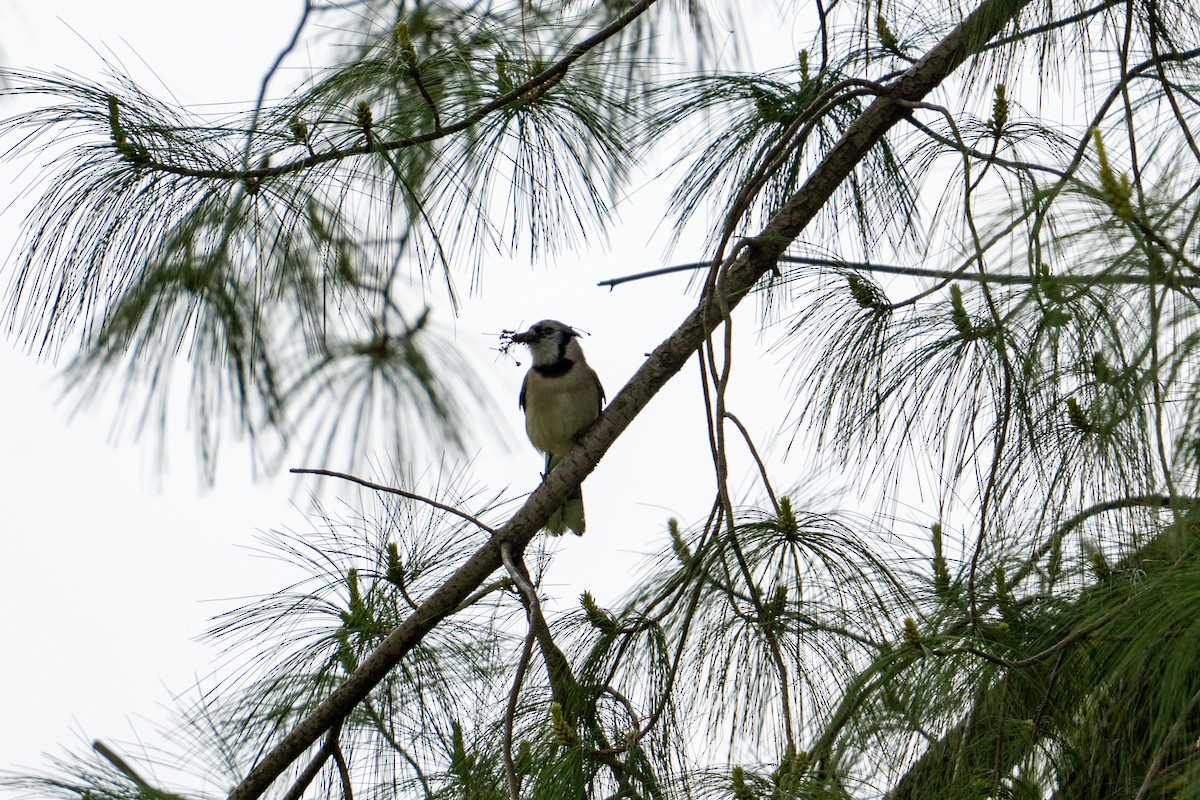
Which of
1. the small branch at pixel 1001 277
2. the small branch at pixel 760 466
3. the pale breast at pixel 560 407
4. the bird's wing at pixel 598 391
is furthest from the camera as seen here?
the bird's wing at pixel 598 391

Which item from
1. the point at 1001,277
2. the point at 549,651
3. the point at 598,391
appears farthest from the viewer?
the point at 598,391

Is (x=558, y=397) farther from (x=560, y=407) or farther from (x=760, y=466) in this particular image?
(x=760, y=466)

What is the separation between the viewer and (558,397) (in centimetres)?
430

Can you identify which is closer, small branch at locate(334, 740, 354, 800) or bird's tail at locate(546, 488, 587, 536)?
small branch at locate(334, 740, 354, 800)

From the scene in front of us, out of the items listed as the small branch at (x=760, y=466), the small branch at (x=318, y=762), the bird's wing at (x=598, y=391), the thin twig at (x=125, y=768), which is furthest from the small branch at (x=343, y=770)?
the bird's wing at (x=598, y=391)

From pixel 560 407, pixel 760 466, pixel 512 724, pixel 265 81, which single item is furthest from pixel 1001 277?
pixel 560 407

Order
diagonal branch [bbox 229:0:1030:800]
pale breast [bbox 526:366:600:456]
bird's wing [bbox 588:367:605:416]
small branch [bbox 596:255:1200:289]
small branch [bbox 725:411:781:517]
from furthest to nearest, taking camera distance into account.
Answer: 1. bird's wing [bbox 588:367:605:416]
2. pale breast [bbox 526:366:600:456]
3. diagonal branch [bbox 229:0:1030:800]
4. small branch [bbox 725:411:781:517]
5. small branch [bbox 596:255:1200:289]

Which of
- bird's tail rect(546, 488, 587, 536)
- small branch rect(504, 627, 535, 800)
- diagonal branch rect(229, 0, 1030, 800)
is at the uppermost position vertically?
bird's tail rect(546, 488, 587, 536)

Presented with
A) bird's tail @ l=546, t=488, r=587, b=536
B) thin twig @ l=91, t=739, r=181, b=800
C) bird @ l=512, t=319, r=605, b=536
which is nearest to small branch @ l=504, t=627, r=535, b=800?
thin twig @ l=91, t=739, r=181, b=800

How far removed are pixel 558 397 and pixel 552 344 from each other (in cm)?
36

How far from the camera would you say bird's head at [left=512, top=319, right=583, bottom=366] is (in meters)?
4.53

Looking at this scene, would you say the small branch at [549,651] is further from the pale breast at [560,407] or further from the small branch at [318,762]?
the pale breast at [560,407]

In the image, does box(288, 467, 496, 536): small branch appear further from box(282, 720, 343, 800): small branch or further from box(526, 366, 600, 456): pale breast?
box(526, 366, 600, 456): pale breast

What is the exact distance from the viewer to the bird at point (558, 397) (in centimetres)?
430
